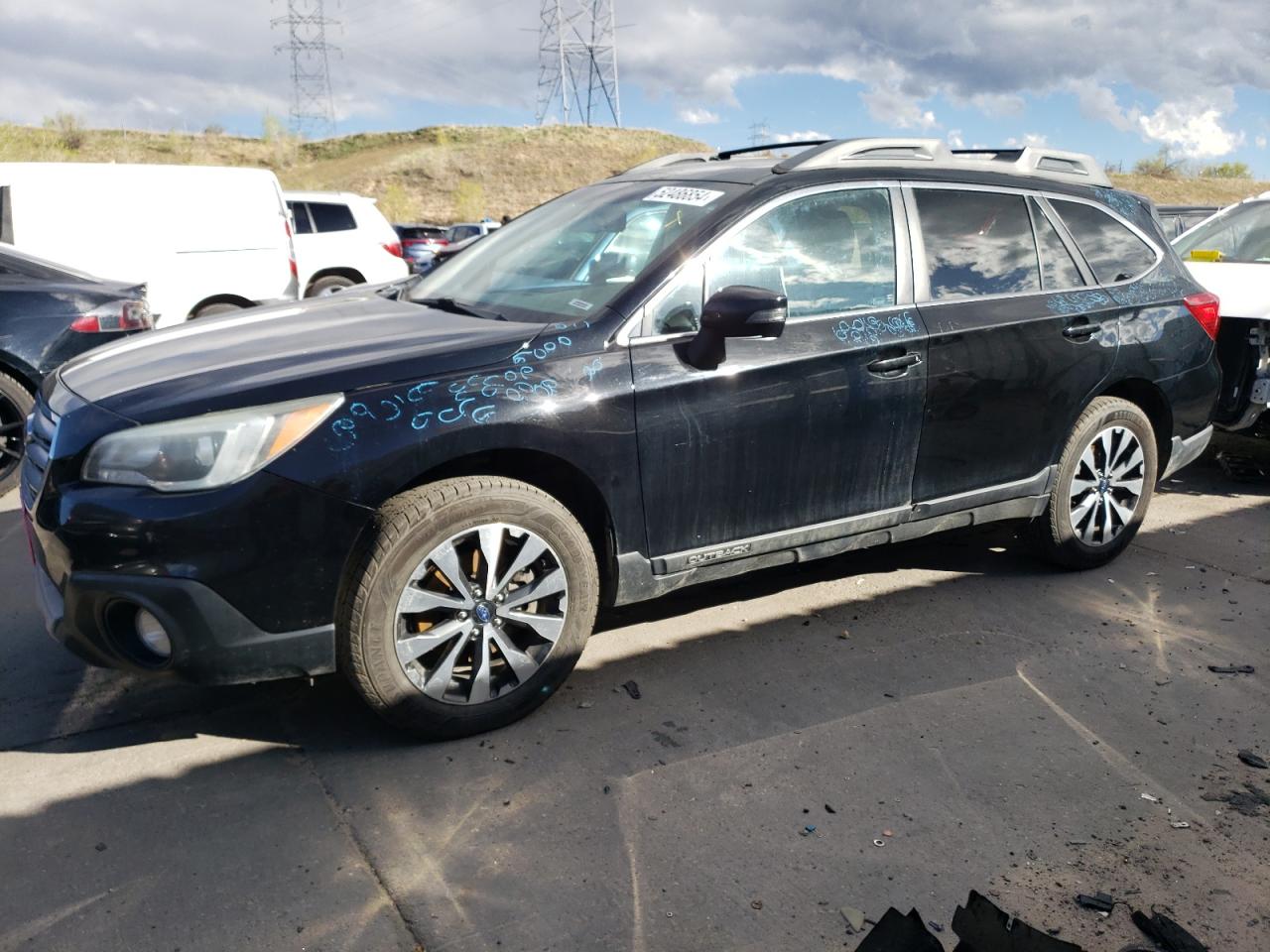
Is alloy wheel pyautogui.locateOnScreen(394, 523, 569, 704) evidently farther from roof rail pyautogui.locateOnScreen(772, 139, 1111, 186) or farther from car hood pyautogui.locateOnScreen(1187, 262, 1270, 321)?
car hood pyautogui.locateOnScreen(1187, 262, 1270, 321)

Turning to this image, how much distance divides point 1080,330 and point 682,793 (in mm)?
2777

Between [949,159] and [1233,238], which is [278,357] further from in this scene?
[1233,238]

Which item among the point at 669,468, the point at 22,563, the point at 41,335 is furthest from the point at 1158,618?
the point at 41,335

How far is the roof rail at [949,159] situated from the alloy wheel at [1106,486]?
1202 mm

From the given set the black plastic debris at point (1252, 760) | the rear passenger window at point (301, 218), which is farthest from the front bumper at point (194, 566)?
the rear passenger window at point (301, 218)

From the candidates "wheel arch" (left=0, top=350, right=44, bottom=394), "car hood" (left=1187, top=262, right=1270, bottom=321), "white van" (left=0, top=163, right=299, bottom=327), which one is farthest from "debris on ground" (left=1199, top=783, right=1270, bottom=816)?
"white van" (left=0, top=163, right=299, bottom=327)

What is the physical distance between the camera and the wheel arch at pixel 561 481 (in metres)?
3.37

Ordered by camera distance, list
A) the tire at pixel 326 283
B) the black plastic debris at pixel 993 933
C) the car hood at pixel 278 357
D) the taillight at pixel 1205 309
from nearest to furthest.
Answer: the black plastic debris at pixel 993 933
the car hood at pixel 278 357
the taillight at pixel 1205 309
the tire at pixel 326 283

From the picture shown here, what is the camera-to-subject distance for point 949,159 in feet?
15.0

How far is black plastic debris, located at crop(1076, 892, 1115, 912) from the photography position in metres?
2.70

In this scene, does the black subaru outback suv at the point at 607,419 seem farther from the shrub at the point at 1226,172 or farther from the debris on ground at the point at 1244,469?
the shrub at the point at 1226,172

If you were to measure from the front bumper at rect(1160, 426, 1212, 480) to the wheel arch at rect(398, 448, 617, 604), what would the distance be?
3.04 meters

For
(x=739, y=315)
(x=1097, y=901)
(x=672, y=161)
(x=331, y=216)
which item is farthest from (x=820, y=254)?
(x=331, y=216)

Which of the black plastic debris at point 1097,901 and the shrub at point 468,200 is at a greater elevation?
the shrub at point 468,200
